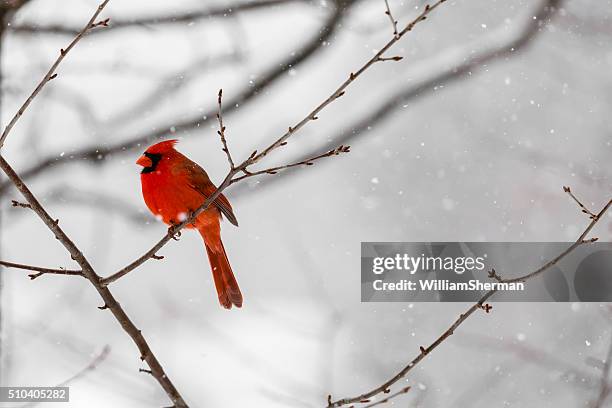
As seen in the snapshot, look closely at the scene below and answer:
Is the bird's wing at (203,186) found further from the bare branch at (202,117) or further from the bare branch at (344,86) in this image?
the bare branch at (202,117)

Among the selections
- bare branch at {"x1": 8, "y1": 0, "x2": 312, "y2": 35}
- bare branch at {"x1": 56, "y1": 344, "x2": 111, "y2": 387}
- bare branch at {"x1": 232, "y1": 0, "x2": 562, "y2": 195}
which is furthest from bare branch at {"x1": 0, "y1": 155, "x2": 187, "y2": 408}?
bare branch at {"x1": 232, "y1": 0, "x2": 562, "y2": 195}

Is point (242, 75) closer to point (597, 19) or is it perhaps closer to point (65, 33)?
point (65, 33)

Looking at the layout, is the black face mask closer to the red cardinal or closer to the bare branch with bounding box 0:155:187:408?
the red cardinal

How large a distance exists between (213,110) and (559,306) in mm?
2262

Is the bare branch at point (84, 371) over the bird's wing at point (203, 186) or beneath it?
beneath

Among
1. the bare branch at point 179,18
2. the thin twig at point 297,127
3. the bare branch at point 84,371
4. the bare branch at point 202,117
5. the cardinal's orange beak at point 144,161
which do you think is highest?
the bare branch at point 179,18

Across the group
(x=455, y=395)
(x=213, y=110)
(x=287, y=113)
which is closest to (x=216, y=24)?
(x=213, y=110)

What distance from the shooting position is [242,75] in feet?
10.2

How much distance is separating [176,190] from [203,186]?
0.05m

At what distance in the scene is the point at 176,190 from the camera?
131cm

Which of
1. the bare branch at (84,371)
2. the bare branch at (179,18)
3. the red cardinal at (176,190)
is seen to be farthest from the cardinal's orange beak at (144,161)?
the bare branch at (179,18)

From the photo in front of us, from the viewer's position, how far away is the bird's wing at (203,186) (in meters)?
1.30

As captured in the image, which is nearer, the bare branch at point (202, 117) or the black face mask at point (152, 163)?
the black face mask at point (152, 163)

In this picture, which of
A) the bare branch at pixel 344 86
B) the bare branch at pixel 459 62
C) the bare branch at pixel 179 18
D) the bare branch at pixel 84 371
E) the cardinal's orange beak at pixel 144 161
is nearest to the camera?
the bare branch at pixel 344 86
